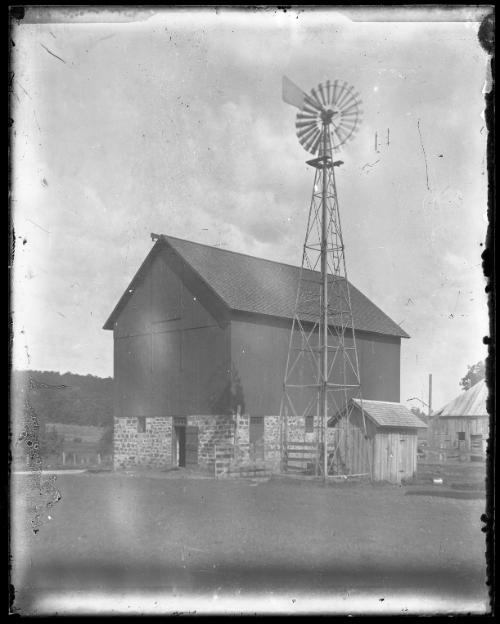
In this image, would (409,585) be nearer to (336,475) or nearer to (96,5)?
(96,5)

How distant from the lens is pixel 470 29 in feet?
31.3

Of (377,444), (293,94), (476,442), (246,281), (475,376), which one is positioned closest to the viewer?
(293,94)

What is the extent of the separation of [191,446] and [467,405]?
22.3 metres

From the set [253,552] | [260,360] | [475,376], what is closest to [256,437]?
[260,360]

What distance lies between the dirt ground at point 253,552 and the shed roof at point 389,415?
5662 millimetres

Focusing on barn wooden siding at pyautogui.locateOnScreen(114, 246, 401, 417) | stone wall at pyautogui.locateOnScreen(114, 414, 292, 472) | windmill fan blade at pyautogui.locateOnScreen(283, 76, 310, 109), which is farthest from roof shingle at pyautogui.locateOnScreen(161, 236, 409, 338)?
windmill fan blade at pyautogui.locateOnScreen(283, 76, 310, 109)

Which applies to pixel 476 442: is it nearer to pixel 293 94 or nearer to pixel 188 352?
pixel 188 352

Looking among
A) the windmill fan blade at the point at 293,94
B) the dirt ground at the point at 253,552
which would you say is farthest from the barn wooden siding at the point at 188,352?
the windmill fan blade at the point at 293,94

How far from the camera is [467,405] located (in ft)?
136

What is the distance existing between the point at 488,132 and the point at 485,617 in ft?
21.9

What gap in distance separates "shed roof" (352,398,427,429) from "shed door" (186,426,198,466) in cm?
728

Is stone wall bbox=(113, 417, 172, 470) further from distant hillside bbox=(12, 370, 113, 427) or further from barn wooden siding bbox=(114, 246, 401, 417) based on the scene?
distant hillside bbox=(12, 370, 113, 427)

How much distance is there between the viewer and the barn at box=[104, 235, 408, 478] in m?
25.8

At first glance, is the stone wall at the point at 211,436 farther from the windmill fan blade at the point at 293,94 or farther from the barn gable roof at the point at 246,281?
the windmill fan blade at the point at 293,94
